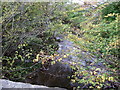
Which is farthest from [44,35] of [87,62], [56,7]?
[87,62]

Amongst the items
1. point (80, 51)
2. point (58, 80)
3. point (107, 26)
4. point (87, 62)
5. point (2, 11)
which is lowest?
point (58, 80)

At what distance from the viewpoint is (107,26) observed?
285cm

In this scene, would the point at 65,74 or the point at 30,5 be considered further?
the point at 65,74

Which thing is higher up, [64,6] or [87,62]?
[64,6]

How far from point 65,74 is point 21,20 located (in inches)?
72.8

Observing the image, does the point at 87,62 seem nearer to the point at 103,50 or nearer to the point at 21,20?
the point at 103,50

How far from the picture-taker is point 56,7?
4.54 meters

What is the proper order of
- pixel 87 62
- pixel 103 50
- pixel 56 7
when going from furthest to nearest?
pixel 56 7, pixel 87 62, pixel 103 50

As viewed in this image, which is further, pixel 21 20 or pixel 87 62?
pixel 21 20

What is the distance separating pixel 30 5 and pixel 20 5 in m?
0.24

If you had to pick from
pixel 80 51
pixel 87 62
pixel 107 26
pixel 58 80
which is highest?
pixel 107 26

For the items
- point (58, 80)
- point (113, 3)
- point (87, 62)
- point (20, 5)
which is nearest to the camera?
point (87, 62)

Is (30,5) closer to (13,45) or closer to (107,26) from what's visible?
(13,45)

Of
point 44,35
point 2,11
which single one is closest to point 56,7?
point 44,35
